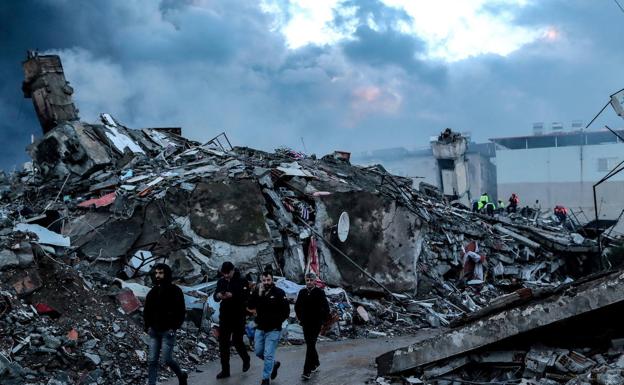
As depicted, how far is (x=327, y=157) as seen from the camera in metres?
18.4

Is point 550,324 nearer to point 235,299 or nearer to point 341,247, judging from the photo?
point 235,299

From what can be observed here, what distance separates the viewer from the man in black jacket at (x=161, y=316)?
600 centimetres

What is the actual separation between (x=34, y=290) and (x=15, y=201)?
26.6ft

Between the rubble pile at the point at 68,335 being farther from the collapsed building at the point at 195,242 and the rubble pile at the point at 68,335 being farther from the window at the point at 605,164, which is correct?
the window at the point at 605,164

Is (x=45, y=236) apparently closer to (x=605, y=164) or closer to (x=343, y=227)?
(x=343, y=227)

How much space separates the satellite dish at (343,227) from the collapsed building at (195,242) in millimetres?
35

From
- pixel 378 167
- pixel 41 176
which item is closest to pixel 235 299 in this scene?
pixel 41 176

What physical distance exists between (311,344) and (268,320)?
2.64 ft

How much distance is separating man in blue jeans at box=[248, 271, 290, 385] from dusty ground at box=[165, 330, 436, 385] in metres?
0.59

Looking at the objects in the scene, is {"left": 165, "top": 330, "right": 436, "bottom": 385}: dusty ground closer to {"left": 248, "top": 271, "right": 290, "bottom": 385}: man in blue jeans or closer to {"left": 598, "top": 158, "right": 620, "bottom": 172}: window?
{"left": 248, "top": 271, "right": 290, "bottom": 385}: man in blue jeans

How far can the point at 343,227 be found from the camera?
44.1 feet

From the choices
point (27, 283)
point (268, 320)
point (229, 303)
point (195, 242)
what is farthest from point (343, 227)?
point (27, 283)

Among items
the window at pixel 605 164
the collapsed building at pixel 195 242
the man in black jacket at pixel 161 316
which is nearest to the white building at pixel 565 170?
the window at pixel 605 164

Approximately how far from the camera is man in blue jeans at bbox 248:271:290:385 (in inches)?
252
